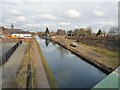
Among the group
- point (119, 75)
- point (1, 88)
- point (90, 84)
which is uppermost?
point (119, 75)

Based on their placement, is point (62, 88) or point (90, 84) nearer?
point (62, 88)

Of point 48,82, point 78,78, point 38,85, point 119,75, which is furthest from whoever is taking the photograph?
point 78,78

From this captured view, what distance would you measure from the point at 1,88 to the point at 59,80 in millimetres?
5366

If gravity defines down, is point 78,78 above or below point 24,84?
below

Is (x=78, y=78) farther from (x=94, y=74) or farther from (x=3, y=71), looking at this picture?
(x=3, y=71)

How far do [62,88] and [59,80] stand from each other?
1.83m

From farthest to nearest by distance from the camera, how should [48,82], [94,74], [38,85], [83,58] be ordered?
[83,58], [94,74], [48,82], [38,85]

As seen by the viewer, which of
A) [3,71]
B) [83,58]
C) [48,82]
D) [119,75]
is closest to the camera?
[119,75]

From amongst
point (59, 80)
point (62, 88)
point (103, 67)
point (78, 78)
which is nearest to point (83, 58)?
point (103, 67)

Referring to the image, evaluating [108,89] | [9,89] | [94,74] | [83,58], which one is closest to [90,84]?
[94,74]

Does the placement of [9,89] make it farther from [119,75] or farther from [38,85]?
[119,75]

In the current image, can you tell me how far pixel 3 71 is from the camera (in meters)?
13.8

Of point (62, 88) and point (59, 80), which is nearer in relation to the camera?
point (62, 88)

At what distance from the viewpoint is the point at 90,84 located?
13930mm
